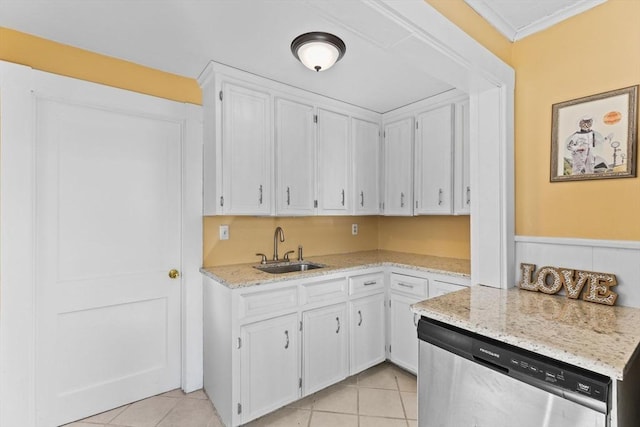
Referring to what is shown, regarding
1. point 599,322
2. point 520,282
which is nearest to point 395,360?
point 520,282

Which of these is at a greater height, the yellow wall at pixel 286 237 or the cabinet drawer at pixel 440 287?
the yellow wall at pixel 286 237

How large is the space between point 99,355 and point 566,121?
3221mm

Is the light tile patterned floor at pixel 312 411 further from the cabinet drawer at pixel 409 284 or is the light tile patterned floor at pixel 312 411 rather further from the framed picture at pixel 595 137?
the framed picture at pixel 595 137

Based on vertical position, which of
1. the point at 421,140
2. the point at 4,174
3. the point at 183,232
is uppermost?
the point at 421,140

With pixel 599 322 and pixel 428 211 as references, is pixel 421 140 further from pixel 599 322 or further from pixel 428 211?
pixel 599 322

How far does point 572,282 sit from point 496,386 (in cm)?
80

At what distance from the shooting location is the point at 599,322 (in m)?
1.25

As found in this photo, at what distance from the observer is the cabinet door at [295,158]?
8.18 feet

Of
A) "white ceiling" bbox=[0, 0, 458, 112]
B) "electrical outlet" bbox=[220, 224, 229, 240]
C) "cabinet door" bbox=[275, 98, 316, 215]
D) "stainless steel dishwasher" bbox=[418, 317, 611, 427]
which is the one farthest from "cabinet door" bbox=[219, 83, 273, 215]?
"stainless steel dishwasher" bbox=[418, 317, 611, 427]

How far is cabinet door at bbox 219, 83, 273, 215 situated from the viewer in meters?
2.21

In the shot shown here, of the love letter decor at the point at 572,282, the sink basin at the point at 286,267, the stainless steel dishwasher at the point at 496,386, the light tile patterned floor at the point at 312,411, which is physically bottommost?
the light tile patterned floor at the point at 312,411

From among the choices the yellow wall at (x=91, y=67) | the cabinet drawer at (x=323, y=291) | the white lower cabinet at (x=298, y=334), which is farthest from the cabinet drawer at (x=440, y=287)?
the yellow wall at (x=91, y=67)

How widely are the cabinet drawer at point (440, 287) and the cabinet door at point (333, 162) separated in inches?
40.4

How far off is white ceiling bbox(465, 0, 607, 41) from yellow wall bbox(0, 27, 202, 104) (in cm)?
201
